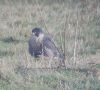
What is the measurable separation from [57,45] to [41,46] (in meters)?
0.72

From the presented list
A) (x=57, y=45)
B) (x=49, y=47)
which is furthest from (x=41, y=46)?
(x=57, y=45)

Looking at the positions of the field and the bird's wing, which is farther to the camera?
the bird's wing

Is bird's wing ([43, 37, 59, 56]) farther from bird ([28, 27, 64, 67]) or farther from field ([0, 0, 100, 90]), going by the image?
field ([0, 0, 100, 90])

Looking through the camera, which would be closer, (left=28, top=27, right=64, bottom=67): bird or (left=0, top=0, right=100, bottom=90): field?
(left=0, top=0, right=100, bottom=90): field

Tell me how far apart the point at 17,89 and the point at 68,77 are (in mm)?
935

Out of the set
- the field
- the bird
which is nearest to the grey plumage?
the bird

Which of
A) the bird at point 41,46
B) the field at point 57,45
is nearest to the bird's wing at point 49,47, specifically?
→ the bird at point 41,46

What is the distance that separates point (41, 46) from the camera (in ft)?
29.6

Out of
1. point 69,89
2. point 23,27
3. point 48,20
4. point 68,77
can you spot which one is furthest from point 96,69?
point 48,20

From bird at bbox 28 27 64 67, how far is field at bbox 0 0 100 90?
151 millimetres

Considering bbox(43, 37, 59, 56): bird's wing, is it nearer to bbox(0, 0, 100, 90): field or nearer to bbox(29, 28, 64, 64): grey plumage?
bbox(29, 28, 64, 64): grey plumage

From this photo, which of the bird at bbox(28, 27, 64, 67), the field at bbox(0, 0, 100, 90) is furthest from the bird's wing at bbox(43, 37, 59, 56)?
the field at bbox(0, 0, 100, 90)

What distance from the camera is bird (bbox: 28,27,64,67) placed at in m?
8.77

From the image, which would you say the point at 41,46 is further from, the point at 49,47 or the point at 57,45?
the point at 57,45
